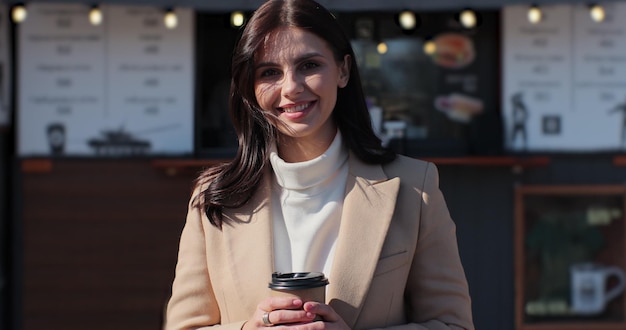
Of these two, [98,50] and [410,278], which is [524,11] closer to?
[98,50]

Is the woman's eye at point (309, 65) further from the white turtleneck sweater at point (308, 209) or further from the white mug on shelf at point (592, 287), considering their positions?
the white mug on shelf at point (592, 287)

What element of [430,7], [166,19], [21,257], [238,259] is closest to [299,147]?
[238,259]

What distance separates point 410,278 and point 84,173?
14.5 feet

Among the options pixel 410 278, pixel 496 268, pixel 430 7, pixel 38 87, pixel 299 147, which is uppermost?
pixel 430 7

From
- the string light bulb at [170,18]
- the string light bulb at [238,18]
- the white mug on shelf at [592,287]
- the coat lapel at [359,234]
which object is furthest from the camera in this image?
the white mug on shelf at [592,287]

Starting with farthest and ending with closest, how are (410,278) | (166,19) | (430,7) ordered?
(166,19) → (430,7) → (410,278)

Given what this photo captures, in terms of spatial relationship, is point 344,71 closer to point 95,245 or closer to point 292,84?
point 292,84

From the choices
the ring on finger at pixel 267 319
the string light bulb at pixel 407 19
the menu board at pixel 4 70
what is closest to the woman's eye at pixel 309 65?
the ring on finger at pixel 267 319

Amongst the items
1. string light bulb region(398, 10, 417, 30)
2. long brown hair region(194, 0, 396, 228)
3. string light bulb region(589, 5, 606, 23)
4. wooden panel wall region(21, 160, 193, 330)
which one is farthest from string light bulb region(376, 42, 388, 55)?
long brown hair region(194, 0, 396, 228)

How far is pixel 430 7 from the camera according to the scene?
19.7ft

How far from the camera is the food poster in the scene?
665 cm

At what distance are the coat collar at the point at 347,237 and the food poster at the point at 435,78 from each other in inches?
159

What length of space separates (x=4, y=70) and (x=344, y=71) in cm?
448

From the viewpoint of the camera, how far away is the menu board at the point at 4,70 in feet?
21.4
